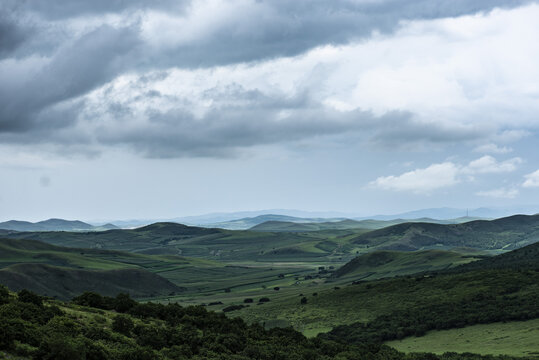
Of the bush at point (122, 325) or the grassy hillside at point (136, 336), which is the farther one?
the bush at point (122, 325)

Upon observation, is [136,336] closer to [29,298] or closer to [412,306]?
[29,298]

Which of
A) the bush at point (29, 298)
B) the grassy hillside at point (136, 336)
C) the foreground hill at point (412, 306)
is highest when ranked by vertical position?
the bush at point (29, 298)

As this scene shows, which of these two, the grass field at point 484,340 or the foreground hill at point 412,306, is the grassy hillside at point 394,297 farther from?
the grass field at point 484,340

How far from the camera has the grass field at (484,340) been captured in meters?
61.4

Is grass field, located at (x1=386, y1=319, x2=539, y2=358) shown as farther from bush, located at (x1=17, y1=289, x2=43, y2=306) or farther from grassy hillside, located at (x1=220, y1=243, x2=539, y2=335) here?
bush, located at (x1=17, y1=289, x2=43, y2=306)

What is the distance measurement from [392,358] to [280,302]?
276 ft

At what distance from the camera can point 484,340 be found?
70.8m

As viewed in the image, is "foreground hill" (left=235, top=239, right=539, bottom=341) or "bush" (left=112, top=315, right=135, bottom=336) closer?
"bush" (left=112, top=315, right=135, bottom=336)

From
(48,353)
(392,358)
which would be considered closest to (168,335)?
(48,353)

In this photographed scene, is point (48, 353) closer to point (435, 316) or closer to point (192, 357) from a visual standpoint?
point (192, 357)

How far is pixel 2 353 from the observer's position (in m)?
25.7

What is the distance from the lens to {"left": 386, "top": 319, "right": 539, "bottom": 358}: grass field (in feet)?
202

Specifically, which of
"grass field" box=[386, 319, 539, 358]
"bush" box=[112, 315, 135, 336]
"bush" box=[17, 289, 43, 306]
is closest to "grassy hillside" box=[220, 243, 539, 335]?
"grass field" box=[386, 319, 539, 358]

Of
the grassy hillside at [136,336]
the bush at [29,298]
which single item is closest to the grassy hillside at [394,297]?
the grassy hillside at [136,336]
